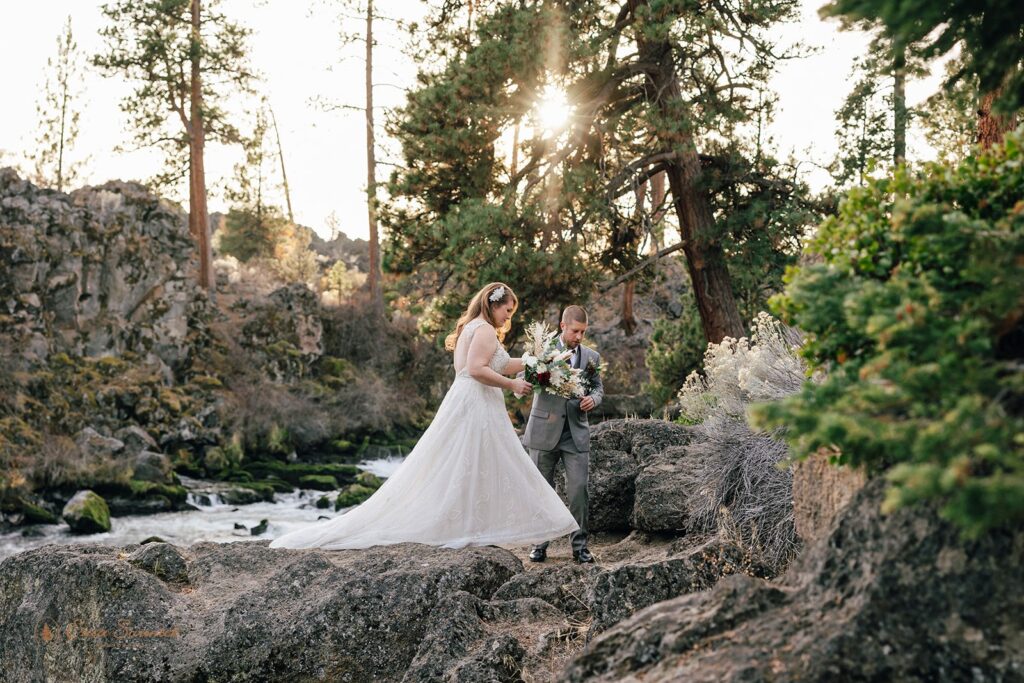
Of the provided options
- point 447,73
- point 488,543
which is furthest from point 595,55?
point 488,543

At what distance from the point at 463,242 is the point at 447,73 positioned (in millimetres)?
2739

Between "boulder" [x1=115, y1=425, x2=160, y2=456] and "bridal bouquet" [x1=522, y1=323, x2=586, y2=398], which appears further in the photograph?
"boulder" [x1=115, y1=425, x2=160, y2=456]

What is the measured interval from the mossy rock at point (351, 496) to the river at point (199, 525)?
10.4 inches

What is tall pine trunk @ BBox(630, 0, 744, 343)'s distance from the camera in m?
13.4

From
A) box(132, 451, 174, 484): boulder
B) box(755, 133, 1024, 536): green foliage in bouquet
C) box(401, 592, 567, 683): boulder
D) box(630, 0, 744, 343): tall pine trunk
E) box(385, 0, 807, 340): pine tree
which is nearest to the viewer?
box(755, 133, 1024, 536): green foliage in bouquet

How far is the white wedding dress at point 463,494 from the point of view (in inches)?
285

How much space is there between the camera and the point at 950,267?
292 centimetres

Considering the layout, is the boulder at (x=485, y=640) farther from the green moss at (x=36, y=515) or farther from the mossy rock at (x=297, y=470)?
the mossy rock at (x=297, y=470)

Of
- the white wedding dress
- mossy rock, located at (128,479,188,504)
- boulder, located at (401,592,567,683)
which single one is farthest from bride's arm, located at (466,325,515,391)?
mossy rock, located at (128,479,188,504)

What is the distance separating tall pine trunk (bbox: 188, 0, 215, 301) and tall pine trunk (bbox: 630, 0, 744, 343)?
732 inches

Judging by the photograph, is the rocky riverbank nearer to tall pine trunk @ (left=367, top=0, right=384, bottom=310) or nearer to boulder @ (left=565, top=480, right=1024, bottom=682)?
boulder @ (left=565, top=480, right=1024, bottom=682)

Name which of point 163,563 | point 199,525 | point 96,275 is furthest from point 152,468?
point 163,563

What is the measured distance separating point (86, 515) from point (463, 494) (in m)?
10.4

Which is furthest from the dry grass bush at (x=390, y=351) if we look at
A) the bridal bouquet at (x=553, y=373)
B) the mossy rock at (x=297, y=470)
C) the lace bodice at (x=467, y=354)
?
the bridal bouquet at (x=553, y=373)
